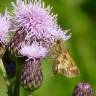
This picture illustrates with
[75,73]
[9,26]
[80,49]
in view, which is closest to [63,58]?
[75,73]

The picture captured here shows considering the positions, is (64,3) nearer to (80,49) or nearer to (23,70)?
(80,49)

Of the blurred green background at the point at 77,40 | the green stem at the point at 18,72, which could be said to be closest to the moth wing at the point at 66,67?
the green stem at the point at 18,72

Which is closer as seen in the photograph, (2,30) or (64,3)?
(2,30)

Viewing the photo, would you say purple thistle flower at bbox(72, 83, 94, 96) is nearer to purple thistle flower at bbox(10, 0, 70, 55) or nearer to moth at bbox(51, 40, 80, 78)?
moth at bbox(51, 40, 80, 78)

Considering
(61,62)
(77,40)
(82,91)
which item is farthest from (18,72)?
(77,40)

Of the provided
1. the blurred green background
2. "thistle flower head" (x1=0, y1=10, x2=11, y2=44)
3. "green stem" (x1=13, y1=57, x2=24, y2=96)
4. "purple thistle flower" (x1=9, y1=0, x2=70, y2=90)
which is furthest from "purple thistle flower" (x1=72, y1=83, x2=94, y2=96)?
the blurred green background

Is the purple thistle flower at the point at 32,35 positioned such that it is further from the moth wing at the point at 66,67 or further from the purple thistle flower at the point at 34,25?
the moth wing at the point at 66,67
